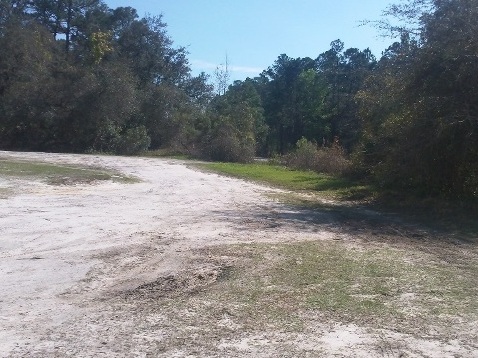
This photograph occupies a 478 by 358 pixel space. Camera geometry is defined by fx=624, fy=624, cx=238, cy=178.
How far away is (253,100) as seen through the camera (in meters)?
72.9

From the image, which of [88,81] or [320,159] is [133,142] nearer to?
[88,81]

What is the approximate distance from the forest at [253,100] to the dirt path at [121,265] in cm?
503

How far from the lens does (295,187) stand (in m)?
27.0

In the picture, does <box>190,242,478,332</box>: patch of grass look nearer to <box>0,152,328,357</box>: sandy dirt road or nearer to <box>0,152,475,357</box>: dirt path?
<box>0,152,475,357</box>: dirt path

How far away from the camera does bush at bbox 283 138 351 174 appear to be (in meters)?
34.9

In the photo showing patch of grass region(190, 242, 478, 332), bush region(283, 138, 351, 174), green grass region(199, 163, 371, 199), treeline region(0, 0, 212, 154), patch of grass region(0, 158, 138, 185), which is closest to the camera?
patch of grass region(190, 242, 478, 332)

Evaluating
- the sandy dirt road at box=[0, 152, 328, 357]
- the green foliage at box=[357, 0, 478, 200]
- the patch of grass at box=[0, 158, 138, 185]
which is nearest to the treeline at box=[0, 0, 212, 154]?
the patch of grass at box=[0, 158, 138, 185]

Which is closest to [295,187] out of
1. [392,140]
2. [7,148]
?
[392,140]

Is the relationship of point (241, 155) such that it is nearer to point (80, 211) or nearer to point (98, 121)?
point (98, 121)

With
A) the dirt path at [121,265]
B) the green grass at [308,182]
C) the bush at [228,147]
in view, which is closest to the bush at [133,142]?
the bush at [228,147]

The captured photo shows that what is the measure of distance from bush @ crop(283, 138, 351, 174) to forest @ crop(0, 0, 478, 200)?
114 millimetres

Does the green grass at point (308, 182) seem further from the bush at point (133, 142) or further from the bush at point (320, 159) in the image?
the bush at point (133, 142)

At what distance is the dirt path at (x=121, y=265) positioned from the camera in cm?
658

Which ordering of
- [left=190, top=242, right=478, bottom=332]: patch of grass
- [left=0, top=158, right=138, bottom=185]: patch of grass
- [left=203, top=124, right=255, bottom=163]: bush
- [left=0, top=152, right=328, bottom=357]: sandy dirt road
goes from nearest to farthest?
[left=0, top=152, right=328, bottom=357]: sandy dirt road
[left=190, top=242, right=478, bottom=332]: patch of grass
[left=0, top=158, right=138, bottom=185]: patch of grass
[left=203, top=124, right=255, bottom=163]: bush
